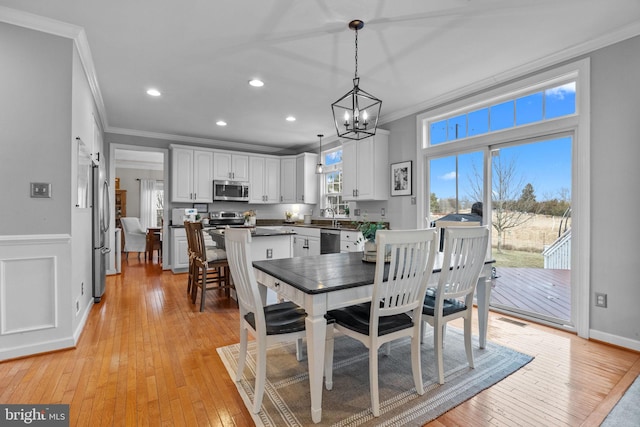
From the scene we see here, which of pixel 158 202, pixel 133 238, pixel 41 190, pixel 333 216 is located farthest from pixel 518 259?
pixel 158 202

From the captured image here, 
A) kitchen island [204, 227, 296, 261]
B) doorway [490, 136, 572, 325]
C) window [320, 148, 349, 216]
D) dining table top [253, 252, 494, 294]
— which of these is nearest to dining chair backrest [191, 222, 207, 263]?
kitchen island [204, 227, 296, 261]

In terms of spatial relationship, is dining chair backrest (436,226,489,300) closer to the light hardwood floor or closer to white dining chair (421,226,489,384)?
white dining chair (421,226,489,384)

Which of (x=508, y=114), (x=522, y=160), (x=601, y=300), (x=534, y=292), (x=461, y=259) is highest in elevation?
(x=508, y=114)

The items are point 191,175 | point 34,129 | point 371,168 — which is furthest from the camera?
point 191,175

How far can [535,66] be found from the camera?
3.11 meters

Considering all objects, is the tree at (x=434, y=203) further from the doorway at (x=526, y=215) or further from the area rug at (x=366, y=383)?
the area rug at (x=366, y=383)

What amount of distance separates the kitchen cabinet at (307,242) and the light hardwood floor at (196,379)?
2696 mm

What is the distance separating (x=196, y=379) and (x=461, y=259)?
1978 mm

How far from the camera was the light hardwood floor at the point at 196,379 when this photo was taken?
1742 millimetres

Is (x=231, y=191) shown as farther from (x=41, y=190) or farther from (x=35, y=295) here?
(x=35, y=295)

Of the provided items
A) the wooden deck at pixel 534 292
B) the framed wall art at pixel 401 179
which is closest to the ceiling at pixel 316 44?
the framed wall art at pixel 401 179

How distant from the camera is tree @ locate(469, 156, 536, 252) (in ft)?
11.2

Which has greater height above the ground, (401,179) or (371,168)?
(371,168)

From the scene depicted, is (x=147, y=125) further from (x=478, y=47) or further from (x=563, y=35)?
(x=563, y=35)
